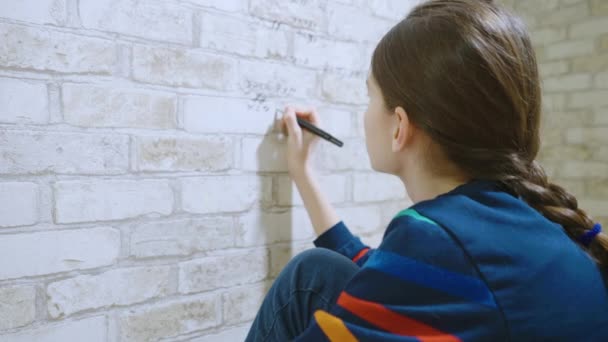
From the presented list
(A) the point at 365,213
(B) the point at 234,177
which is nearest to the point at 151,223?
(B) the point at 234,177

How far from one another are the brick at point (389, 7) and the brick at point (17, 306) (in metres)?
1.08

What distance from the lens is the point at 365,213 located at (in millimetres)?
1321

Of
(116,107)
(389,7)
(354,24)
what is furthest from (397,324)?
(389,7)

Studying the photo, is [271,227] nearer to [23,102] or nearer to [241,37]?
[241,37]

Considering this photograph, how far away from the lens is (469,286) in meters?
0.55

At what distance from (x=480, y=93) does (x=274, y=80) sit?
553mm

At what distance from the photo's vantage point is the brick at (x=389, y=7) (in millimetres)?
1318

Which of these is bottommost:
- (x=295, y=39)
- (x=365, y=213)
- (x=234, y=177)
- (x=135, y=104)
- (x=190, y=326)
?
(x=190, y=326)

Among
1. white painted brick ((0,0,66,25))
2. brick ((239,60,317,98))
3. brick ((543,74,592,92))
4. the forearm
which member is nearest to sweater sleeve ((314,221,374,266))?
the forearm

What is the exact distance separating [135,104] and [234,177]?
0.27 metres

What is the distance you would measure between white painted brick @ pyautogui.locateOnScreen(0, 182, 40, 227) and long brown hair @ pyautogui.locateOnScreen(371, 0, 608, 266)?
65 cm

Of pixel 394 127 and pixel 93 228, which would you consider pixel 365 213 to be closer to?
pixel 394 127

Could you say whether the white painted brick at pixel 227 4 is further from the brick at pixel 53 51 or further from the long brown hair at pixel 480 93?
the long brown hair at pixel 480 93

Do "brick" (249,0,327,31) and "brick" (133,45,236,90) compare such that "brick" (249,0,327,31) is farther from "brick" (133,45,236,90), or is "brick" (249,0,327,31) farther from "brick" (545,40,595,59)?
"brick" (545,40,595,59)
